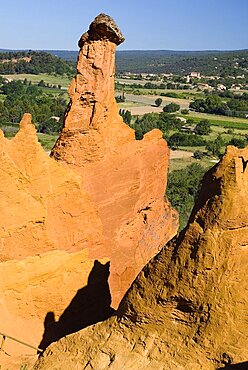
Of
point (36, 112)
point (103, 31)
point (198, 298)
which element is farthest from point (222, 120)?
point (198, 298)

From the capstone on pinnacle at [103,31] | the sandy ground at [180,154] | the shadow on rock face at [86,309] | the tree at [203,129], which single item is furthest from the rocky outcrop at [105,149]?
the tree at [203,129]

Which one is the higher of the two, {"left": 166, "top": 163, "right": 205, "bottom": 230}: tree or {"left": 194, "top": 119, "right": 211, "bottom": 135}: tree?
{"left": 166, "top": 163, "right": 205, "bottom": 230}: tree

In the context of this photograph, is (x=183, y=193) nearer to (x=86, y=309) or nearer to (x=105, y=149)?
(x=105, y=149)

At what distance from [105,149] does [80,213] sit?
202 inches

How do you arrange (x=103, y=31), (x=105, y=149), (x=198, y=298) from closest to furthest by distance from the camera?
(x=198, y=298) → (x=103, y=31) → (x=105, y=149)

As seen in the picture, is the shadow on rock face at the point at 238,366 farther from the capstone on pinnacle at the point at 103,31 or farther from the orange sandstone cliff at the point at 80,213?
the capstone on pinnacle at the point at 103,31

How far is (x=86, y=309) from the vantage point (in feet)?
61.1

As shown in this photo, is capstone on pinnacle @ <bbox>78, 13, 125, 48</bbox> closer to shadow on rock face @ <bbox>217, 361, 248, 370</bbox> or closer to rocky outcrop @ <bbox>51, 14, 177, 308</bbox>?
rocky outcrop @ <bbox>51, 14, 177, 308</bbox>

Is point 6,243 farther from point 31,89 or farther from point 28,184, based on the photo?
point 31,89

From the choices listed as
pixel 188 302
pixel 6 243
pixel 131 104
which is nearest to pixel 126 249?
pixel 6 243

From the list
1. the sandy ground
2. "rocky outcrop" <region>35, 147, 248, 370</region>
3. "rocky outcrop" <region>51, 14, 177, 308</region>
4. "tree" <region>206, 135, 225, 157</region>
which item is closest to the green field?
"tree" <region>206, 135, 225, 157</region>

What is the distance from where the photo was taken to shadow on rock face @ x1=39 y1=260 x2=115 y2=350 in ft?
57.9

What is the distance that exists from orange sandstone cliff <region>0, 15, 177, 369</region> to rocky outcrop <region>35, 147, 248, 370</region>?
4497mm

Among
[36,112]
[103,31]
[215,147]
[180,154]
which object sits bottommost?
[180,154]
